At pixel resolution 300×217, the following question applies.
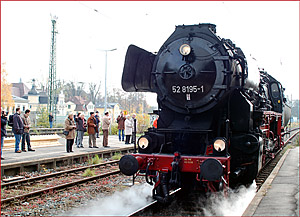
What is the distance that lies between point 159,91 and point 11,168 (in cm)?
516

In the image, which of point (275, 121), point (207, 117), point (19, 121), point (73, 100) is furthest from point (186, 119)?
point (73, 100)

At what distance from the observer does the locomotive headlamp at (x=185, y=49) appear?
6767 mm

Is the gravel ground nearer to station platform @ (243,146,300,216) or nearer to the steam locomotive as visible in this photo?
the steam locomotive

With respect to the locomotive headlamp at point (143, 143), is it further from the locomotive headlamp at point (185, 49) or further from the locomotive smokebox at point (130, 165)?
the locomotive headlamp at point (185, 49)

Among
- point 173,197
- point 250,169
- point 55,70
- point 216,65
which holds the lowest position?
point 173,197

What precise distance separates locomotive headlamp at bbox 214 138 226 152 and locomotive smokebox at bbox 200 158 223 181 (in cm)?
53

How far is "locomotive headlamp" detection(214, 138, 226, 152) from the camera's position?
6222 mm

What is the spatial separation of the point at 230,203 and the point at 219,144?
124cm

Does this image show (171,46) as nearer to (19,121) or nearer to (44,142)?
(19,121)

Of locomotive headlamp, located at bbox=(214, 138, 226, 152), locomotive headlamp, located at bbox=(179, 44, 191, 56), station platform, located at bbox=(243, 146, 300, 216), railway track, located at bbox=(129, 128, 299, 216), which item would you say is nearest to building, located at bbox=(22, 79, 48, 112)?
station platform, located at bbox=(243, 146, 300, 216)

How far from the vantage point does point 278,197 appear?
627 cm

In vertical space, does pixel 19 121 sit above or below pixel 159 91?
below

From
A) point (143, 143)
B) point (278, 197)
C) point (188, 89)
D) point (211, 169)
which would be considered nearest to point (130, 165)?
point (143, 143)

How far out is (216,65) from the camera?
265 inches
